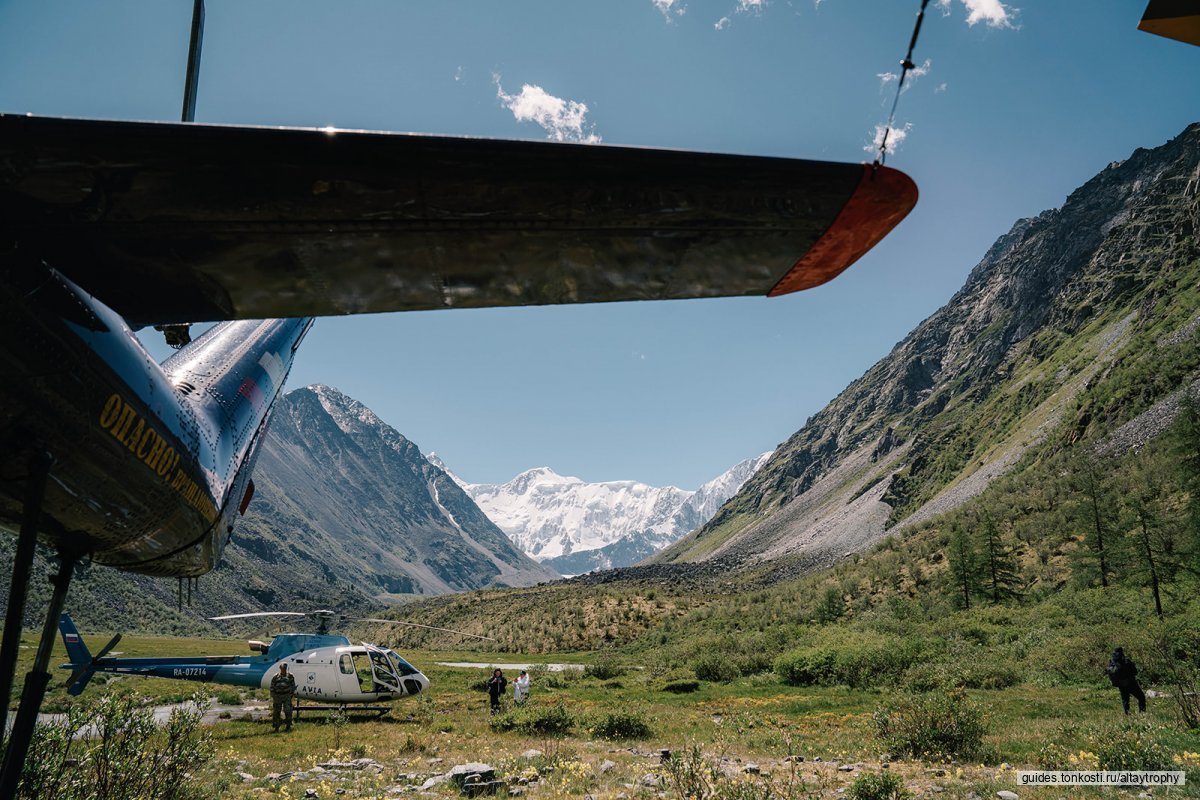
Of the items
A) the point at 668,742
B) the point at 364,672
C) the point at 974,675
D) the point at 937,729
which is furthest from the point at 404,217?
the point at 974,675

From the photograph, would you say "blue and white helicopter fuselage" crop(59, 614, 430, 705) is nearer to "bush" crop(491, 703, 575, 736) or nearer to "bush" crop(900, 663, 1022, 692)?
"bush" crop(491, 703, 575, 736)

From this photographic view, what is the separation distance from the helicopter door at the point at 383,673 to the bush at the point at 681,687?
11.6m

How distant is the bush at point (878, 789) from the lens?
7.30m

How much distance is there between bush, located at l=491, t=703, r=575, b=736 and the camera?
15.1m

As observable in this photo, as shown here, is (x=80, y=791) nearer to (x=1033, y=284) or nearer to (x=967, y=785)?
(x=967, y=785)

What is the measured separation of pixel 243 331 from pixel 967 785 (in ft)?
41.4

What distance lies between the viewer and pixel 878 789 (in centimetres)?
734

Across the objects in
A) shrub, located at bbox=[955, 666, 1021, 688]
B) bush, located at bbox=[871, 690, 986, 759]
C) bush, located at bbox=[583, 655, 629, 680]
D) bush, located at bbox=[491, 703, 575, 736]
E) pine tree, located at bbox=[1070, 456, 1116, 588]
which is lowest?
bush, located at bbox=[583, 655, 629, 680]

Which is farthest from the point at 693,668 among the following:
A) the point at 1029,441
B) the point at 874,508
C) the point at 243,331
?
the point at 874,508

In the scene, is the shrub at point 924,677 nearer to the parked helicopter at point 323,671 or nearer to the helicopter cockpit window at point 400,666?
the parked helicopter at point 323,671

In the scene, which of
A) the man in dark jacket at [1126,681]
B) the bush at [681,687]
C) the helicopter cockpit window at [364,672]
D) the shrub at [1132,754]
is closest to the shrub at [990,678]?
the man in dark jacket at [1126,681]

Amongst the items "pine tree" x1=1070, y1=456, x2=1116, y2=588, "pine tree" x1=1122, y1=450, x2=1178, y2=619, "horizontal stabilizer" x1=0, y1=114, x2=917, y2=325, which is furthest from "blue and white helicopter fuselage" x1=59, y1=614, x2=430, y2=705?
"pine tree" x1=1070, y1=456, x2=1116, y2=588

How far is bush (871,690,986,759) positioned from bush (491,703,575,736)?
762cm

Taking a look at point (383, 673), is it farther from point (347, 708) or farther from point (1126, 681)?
point (1126, 681)
